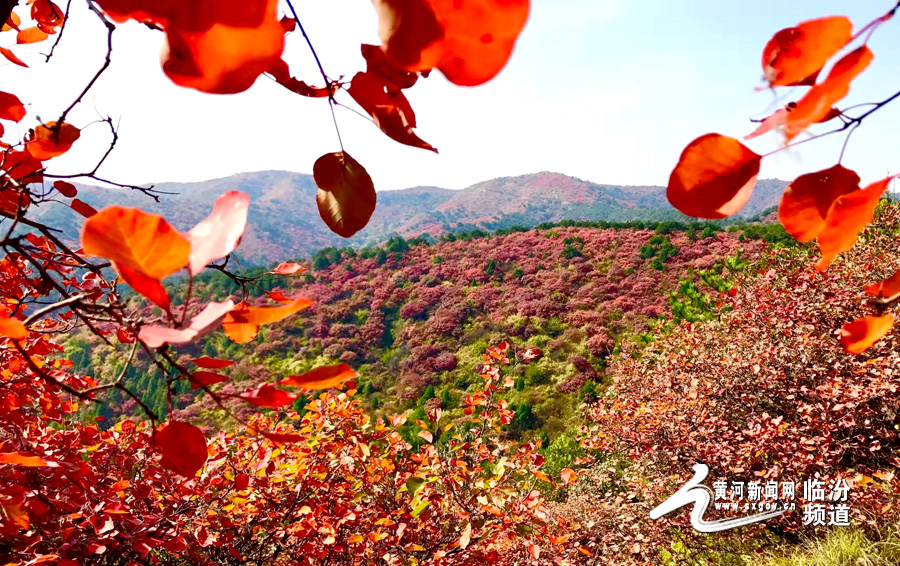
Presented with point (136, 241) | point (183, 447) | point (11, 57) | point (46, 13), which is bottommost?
point (183, 447)

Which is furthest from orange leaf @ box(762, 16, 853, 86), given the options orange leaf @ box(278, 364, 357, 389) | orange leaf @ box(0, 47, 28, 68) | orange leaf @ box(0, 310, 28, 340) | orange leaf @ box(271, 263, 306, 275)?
orange leaf @ box(0, 47, 28, 68)

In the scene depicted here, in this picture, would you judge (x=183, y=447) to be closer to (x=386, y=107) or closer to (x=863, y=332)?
(x=386, y=107)

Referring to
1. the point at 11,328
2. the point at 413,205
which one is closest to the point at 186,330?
the point at 11,328

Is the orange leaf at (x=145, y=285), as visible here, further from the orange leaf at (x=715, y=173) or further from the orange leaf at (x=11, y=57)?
the orange leaf at (x=11, y=57)

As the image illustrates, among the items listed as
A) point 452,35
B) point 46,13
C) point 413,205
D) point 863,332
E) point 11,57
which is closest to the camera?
point 452,35

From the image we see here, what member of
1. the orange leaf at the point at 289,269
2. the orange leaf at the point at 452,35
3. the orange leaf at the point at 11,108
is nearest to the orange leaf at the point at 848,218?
the orange leaf at the point at 452,35

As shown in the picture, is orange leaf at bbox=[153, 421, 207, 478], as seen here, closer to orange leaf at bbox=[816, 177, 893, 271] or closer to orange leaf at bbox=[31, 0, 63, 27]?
orange leaf at bbox=[816, 177, 893, 271]
